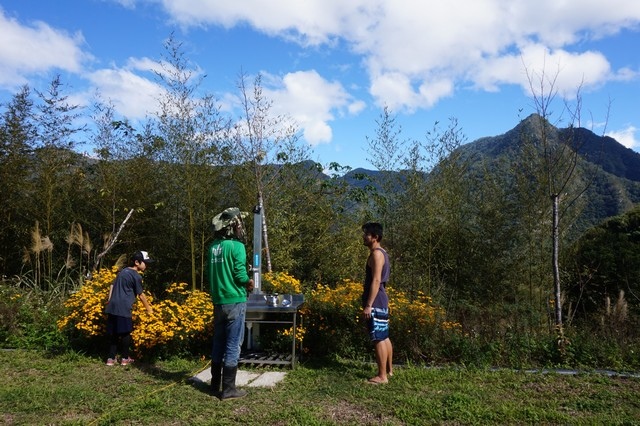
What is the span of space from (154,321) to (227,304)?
1.55m

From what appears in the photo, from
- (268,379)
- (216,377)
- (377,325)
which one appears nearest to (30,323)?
(216,377)

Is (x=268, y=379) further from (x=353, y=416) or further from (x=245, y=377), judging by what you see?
(x=353, y=416)

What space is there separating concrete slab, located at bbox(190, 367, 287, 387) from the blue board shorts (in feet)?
3.22

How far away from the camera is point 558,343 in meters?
5.14

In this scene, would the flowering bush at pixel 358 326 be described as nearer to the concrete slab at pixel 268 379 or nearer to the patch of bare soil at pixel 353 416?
the concrete slab at pixel 268 379

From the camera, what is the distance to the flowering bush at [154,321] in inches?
204

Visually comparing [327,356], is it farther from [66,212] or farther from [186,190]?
[66,212]

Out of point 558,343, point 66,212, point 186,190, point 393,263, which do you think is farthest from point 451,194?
point 66,212

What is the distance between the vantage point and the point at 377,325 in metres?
4.44

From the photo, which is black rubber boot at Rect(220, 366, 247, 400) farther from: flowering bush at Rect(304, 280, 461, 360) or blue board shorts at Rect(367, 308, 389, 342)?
flowering bush at Rect(304, 280, 461, 360)

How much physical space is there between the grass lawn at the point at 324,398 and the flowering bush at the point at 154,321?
34 cm

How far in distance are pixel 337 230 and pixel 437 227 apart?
1742 millimetres

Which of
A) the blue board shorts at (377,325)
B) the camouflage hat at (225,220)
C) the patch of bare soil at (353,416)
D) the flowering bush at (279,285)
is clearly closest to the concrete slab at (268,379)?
the patch of bare soil at (353,416)

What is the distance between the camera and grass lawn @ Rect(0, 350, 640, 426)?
11.5 ft
